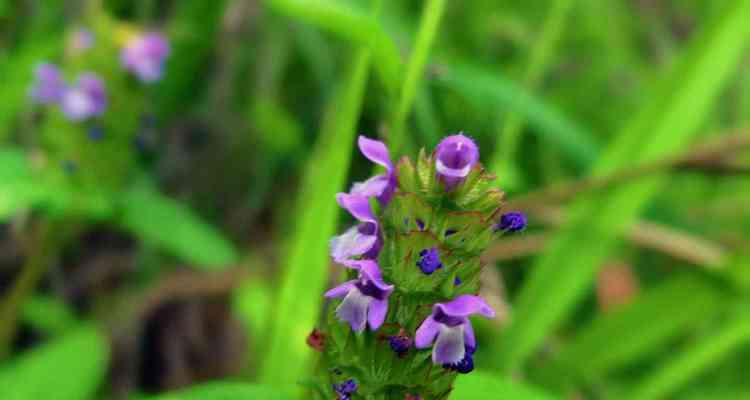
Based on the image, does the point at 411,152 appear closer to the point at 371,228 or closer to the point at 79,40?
the point at 79,40

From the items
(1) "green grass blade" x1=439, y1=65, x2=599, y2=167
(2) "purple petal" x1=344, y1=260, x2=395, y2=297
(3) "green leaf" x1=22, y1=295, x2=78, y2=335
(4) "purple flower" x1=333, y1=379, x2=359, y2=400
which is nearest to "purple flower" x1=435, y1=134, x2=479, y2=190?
(2) "purple petal" x1=344, y1=260, x2=395, y2=297

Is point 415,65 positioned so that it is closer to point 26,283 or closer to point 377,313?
point 377,313

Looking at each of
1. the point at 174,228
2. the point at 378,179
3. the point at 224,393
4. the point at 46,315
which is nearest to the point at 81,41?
the point at 174,228

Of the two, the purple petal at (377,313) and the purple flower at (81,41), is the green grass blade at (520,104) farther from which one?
the purple petal at (377,313)

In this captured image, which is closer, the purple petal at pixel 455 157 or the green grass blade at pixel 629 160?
the purple petal at pixel 455 157

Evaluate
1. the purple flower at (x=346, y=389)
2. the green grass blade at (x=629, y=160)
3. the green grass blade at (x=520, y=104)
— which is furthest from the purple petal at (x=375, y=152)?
the green grass blade at (x=629, y=160)

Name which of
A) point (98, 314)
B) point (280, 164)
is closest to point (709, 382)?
point (280, 164)
